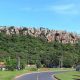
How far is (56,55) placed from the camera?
495 ft

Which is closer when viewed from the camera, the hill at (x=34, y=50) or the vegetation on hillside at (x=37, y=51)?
the hill at (x=34, y=50)

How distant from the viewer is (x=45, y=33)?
186m

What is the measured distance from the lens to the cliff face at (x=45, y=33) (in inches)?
6770

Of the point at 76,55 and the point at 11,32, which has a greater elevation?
the point at 11,32

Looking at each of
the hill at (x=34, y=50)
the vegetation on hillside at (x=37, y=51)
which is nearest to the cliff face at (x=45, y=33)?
the hill at (x=34, y=50)

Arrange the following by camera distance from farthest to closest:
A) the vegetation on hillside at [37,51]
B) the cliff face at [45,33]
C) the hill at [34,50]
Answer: the cliff face at [45,33], the vegetation on hillside at [37,51], the hill at [34,50]

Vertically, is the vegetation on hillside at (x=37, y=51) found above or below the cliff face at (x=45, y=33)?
below

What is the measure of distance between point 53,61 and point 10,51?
20732 millimetres

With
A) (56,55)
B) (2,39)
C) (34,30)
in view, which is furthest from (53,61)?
(34,30)

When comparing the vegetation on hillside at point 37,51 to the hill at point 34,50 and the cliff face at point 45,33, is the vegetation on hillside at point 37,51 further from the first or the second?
the cliff face at point 45,33

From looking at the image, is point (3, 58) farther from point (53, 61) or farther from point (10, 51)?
point (53, 61)

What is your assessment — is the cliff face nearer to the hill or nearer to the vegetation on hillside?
the hill

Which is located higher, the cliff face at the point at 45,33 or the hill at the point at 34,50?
the cliff face at the point at 45,33

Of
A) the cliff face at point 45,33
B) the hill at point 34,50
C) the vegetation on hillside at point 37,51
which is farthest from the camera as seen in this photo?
the cliff face at point 45,33
